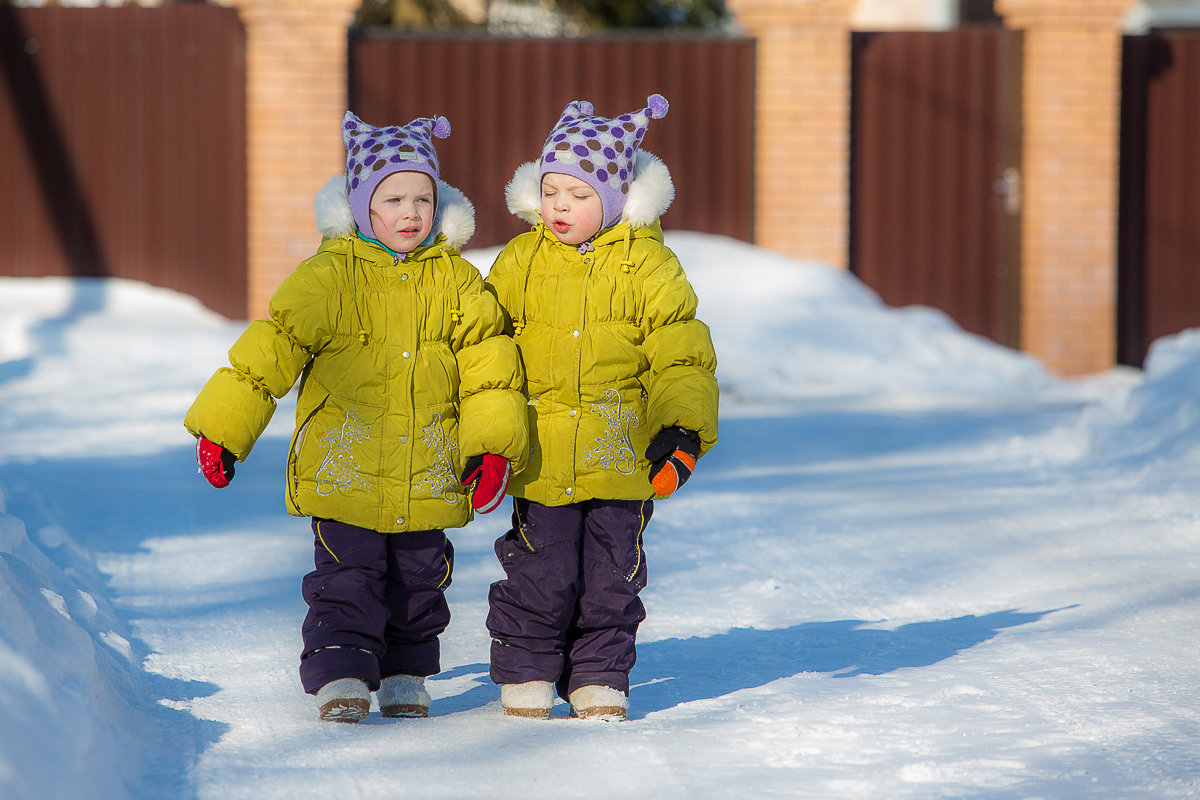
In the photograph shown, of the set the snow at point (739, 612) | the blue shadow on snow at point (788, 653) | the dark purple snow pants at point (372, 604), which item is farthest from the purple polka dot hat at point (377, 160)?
the blue shadow on snow at point (788, 653)

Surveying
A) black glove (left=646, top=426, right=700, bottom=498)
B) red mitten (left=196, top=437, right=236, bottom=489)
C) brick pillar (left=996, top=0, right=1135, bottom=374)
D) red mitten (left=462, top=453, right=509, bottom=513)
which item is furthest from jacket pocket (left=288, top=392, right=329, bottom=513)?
brick pillar (left=996, top=0, right=1135, bottom=374)

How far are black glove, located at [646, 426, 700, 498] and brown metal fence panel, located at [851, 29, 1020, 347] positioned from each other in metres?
7.77

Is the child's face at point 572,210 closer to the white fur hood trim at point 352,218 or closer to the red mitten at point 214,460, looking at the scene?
the white fur hood trim at point 352,218

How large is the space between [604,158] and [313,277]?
29.3 inches

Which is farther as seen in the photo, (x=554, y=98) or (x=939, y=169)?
(x=939, y=169)

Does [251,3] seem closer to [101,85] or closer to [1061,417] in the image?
[101,85]

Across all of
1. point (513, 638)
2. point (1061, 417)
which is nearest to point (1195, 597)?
point (513, 638)

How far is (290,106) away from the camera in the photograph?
31.8 ft

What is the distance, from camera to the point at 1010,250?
10.6 metres

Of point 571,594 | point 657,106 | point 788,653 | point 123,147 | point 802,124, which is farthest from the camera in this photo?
point 802,124

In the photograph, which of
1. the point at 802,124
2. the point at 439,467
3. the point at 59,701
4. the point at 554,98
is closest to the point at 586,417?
the point at 439,467

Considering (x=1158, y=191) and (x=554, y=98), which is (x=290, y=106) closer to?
(x=554, y=98)

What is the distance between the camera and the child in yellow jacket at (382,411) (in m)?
3.08

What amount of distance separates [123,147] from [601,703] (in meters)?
8.14
